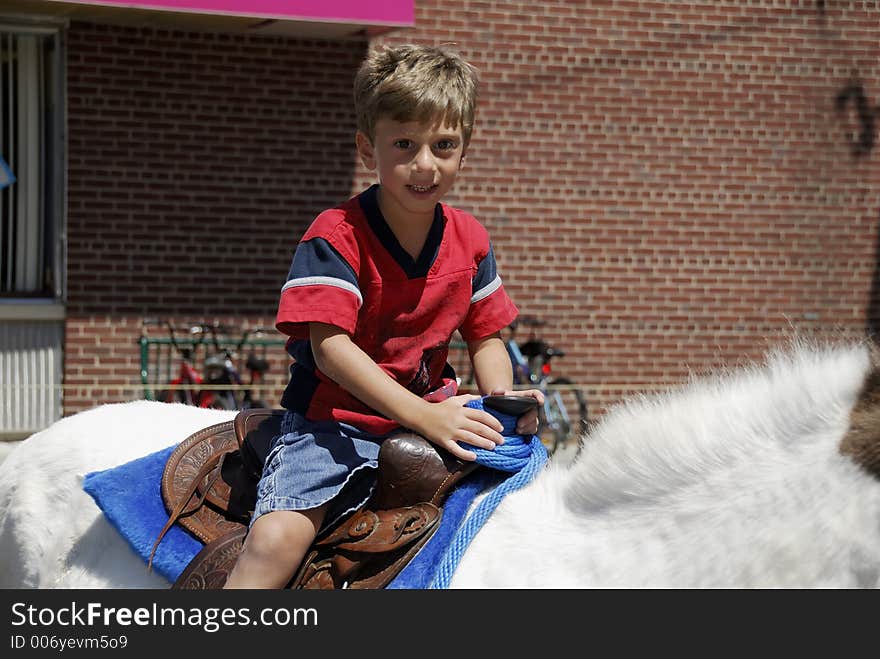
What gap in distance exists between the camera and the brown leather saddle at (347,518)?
A: 2436 millimetres

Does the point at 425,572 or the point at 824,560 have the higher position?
the point at 824,560

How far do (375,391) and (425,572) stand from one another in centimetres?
41

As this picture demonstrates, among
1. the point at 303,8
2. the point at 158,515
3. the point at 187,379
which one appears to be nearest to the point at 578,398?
the point at 187,379

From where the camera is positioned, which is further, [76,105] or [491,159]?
[491,159]

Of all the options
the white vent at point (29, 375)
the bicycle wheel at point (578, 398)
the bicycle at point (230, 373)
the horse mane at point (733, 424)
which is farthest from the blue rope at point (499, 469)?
the white vent at point (29, 375)

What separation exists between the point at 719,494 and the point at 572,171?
381 inches

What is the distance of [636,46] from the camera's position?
11.5m

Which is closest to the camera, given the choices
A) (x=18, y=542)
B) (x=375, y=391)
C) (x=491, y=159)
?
(x=375, y=391)

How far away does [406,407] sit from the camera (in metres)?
2.48

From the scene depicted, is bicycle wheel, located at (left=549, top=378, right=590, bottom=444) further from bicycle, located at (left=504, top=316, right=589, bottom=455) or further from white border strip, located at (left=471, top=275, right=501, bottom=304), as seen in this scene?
white border strip, located at (left=471, top=275, right=501, bottom=304)

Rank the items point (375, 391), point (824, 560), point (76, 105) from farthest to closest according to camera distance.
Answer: point (76, 105) < point (375, 391) < point (824, 560)

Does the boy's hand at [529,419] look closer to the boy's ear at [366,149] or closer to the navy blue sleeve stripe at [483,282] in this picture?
the navy blue sleeve stripe at [483,282]
